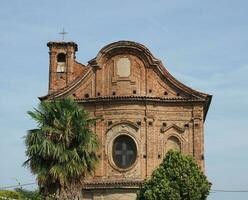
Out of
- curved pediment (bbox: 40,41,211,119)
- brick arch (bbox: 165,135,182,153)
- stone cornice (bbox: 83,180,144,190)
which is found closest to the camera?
stone cornice (bbox: 83,180,144,190)

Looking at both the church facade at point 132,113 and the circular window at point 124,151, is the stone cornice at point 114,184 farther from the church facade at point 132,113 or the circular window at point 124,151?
the circular window at point 124,151

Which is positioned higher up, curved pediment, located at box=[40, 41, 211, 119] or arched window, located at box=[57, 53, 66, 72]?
arched window, located at box=[57, 53, 66, 72]

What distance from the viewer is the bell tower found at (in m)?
47.6

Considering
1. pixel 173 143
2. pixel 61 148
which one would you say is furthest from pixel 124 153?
pixel 61 148

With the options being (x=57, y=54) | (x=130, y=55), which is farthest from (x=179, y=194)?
(x=57, y=54)

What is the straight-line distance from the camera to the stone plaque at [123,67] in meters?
44.5

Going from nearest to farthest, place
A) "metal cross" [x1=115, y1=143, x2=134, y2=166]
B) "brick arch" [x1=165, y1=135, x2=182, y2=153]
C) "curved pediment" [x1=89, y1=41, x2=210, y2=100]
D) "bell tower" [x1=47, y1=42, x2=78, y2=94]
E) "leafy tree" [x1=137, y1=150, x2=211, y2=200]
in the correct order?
"leafy tree" [x1=137, y1=150, x2=211, y2=200] < "metal cross" [x1=115, y1=143, x2=134, y2=166] < "brick arch" [x1=165, y1=135, x2=182, y2=153] < "curved pediment" [x1=89, y1=41, x2=210, y2=100] < "bell tower" [x1=47, y1=42, x2=78, y2=94]

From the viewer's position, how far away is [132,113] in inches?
1711

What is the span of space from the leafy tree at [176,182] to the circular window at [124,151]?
4.67 m

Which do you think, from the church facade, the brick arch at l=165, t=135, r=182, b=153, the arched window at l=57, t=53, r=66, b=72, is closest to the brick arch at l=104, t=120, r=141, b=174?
the church facade

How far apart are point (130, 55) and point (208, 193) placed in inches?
447

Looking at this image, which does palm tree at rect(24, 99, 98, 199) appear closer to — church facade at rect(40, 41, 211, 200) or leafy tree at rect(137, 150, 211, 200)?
leafy tree at rect(137, 150, 211, 200)

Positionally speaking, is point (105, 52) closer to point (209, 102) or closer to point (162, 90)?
point (162, 90)

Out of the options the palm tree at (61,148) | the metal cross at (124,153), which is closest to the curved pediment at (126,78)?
the metal cross at (124,153)
